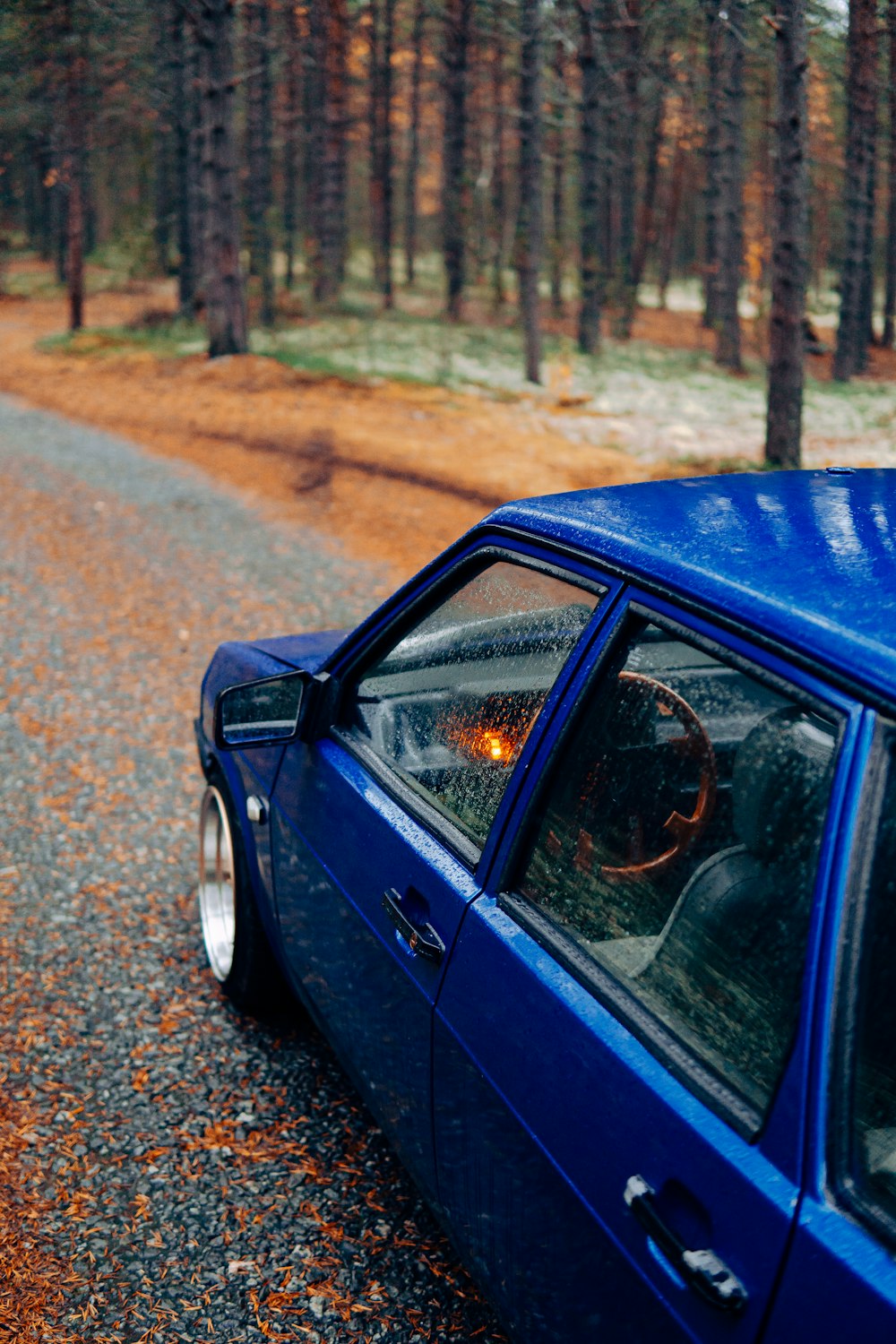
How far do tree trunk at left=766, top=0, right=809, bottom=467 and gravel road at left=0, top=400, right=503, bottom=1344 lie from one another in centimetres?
1017

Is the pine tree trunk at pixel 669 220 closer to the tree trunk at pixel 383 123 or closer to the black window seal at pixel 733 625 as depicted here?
the tree trunk at pixel 383 123

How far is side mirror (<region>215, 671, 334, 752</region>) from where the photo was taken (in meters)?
3.02

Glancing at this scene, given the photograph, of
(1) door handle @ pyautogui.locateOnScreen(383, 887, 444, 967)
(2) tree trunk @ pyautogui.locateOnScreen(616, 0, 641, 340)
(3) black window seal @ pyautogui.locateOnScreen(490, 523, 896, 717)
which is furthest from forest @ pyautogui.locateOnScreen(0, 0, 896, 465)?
(1) door handle @ pyautogui.locateOnScreen(383, 887, 444, 967)

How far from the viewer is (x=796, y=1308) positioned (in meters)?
1.39

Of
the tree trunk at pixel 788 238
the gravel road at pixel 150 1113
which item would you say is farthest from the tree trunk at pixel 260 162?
the gravel road at pixel 150 1113

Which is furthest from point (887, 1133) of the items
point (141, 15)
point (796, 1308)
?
point (141, 15)

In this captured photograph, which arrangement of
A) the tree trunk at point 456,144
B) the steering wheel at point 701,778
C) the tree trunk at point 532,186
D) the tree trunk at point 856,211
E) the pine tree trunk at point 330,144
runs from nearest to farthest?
1. the steering wheel at point 701,778
2. the tree trunk at point 532,186
3. the tree trunk at point 856,211
4. the tree trunk at point 456,144
5. the pine tree trunk at point 330,144

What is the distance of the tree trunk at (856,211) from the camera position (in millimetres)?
22859

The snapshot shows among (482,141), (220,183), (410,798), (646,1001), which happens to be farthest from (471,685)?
(482,141)

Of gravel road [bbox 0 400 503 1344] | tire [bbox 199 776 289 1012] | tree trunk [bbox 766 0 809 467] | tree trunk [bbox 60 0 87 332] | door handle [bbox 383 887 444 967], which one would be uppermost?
tree trunk [bbox 60 0 87 332]

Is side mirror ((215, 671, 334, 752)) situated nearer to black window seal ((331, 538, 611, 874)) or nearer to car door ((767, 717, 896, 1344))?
black window seal ((331, 538, 611, 874))

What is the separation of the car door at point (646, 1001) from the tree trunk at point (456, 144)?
28.5 m

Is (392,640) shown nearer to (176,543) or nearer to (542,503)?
(542,503)

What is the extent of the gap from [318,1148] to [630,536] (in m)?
2.12
